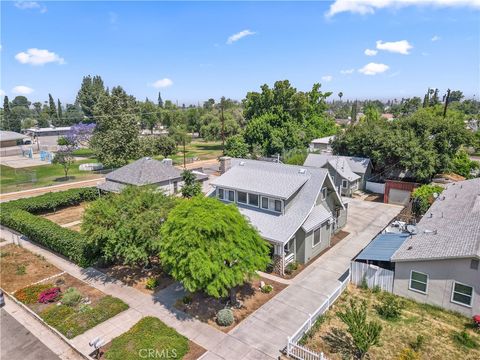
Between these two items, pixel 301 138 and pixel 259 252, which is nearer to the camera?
pixel 259 252

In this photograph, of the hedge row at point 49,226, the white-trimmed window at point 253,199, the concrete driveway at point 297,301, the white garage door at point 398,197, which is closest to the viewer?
the concrete driveway at point 297,301

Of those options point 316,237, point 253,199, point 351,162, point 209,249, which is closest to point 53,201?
point 253,199

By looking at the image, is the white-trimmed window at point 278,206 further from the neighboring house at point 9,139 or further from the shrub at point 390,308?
the neighboring house at point 9,139

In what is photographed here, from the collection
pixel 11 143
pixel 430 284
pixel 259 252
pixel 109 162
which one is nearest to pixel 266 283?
pixel 259 252

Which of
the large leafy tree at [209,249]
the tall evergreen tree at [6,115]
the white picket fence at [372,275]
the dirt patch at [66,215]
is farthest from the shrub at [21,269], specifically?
the tall evergreen tree at [6,115]

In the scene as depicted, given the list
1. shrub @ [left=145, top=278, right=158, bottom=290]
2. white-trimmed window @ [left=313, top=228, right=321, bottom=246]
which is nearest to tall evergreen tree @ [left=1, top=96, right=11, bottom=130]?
shrub @ [left=145, top=278, right=158, bottom=290]

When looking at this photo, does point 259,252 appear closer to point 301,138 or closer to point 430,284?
point 430,284

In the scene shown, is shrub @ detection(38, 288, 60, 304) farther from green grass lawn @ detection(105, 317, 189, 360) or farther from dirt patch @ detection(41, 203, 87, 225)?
dirt patch @ detection(41, 203, 87, 225)
